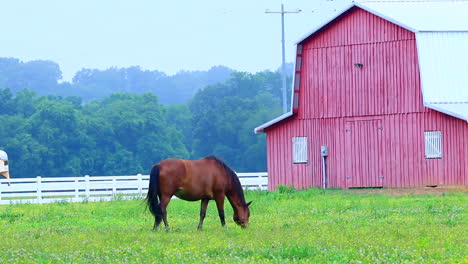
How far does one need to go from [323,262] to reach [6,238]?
7.78m

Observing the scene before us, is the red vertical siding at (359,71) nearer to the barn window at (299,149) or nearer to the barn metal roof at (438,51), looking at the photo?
the barn metal roof at (438,51)

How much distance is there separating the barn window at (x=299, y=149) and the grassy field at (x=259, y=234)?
10689mm

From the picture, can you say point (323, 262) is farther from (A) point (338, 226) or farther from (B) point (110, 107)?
(B) point (110, 107)

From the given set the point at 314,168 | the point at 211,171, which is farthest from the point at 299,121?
the point at 211,171

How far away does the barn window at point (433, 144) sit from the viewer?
38869 mm

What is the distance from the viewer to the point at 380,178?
4006 cm

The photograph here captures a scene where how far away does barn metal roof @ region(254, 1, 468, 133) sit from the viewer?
39250 mm

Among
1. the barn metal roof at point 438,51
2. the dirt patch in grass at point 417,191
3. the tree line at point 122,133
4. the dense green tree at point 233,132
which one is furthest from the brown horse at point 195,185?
the dense green tree at point 233,132

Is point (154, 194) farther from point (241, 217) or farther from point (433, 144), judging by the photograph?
point (433, 144)

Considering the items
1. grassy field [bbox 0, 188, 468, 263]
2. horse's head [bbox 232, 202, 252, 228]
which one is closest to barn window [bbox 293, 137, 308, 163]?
grassy field [bbox 0, 188, 468, 263]

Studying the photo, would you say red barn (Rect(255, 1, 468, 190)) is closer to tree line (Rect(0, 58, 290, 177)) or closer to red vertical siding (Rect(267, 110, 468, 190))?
red vertical siding (Rect(267, 110, 468, 190))

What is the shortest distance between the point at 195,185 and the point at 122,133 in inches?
3404

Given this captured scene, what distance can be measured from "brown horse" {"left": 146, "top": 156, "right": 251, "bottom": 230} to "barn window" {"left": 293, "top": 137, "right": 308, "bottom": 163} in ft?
65.4

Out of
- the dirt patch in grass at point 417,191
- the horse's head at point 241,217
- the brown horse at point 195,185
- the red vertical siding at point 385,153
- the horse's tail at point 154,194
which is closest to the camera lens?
the horse's tail at point 154,194
